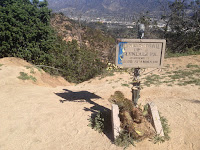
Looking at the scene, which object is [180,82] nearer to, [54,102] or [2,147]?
[54,102]

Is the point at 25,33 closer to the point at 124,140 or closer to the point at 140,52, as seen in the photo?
the point at 140,52

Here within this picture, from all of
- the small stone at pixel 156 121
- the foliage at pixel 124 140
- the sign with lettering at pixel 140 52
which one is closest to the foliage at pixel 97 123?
the foliage at pixel 124 140

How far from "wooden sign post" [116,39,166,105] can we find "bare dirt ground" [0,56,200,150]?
1.38 meters

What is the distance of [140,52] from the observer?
3.13 meters

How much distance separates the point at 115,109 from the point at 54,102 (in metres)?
2.10

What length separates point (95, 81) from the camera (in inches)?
323

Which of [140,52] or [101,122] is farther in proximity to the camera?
[101,122]

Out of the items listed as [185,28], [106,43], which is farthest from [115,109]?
[106,43]

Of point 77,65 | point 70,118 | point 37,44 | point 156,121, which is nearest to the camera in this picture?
point 156,121

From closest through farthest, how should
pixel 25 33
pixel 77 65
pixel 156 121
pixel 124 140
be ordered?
pixel 124 140 → pixel 156 121 → pixel 25 33 → pixel 77 65

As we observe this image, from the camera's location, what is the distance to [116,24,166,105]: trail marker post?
3.08 metres

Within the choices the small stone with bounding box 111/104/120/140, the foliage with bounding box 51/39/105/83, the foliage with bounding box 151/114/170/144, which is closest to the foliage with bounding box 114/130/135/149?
the small stone with bounding box 111/104/120/140

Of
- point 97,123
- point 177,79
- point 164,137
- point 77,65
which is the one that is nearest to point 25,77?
point 77,65

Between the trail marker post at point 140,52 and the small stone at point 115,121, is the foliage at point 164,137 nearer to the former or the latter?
the small stone at point 115,121
